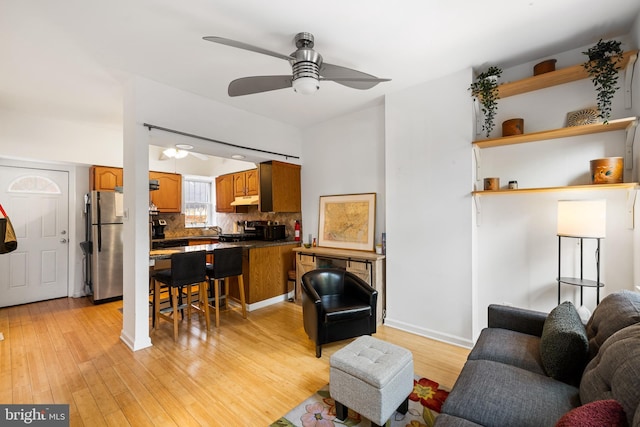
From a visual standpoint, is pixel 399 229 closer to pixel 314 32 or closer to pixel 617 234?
pixel 617 234

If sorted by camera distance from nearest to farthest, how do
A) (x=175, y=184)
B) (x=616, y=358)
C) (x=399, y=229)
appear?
(x=616, y=358) → (x=399, y=229) → (x=175, y=184)

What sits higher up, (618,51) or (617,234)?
(618,51)

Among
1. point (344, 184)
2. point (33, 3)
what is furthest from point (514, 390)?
point (33, 3)

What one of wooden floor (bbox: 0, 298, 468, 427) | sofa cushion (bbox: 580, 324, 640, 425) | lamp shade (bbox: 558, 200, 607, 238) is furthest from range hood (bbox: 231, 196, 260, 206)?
sofa cushion (bbox: 580, 324, 640, 425)

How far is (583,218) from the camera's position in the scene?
2.18 meters

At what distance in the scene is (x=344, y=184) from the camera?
421 cm

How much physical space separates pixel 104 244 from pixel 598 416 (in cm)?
552

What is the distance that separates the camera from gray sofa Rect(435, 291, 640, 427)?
986mm

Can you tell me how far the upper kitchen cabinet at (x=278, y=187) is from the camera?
14.2 ft

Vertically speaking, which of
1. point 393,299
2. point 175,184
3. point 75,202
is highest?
point 175,184

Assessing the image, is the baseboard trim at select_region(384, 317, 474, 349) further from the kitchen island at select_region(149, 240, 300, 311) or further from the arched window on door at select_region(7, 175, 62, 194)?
the arched window on door at select_region(7, 175, 62, 194)

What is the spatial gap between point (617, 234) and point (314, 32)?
9.74 ft

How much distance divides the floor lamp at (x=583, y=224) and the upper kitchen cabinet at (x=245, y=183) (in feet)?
13.9

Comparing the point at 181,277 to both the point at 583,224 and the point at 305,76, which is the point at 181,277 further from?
the point at 583,224
